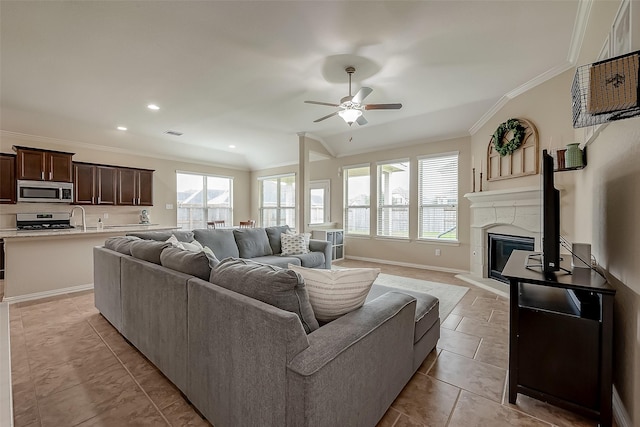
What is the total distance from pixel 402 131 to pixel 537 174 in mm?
2526

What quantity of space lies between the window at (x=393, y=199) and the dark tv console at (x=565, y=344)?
14.0 feet

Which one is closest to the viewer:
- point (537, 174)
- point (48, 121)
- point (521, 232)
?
point (537, 174)

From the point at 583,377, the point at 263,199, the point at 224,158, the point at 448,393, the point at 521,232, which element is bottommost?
the point at 448,393

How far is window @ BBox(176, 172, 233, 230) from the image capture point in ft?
24.4

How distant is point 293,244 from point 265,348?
135 inches

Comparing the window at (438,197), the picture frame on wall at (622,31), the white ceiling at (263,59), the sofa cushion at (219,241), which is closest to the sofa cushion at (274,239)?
the sofa cushion at (219,241)

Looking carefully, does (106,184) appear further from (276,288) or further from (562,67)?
(562,67)


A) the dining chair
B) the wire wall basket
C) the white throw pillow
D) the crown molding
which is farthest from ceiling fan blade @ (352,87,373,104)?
the dining chair

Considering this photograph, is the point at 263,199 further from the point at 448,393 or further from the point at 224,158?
the point at 448,393

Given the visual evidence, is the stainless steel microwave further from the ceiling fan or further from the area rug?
the area rug

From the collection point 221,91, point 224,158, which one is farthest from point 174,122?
point 224,158

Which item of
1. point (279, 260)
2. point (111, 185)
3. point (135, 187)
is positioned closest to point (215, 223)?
point (135, 187)

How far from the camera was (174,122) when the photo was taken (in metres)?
5.32

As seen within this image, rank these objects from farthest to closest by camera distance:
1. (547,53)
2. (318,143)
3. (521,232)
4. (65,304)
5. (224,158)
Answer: (224,158), (318,143), (521,232), (65,304), (547,53)
